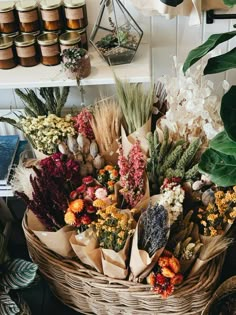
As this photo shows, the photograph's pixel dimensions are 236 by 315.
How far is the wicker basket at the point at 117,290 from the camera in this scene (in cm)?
132

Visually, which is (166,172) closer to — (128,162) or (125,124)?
(128,162)

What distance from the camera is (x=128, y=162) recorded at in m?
1.40

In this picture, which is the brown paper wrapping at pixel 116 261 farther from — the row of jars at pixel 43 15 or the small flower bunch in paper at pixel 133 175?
the row of jars at pixel 43 15

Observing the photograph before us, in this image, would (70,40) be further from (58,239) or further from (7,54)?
(58,239)

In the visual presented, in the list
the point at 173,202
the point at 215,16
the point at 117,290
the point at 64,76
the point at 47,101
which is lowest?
the point at 117,290

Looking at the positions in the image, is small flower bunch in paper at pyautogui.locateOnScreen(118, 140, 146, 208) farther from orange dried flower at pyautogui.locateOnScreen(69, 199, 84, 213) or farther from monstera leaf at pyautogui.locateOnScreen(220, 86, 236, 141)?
monstera leaf at pyautogui.locateOnScreen(220, 86, 236, 141)

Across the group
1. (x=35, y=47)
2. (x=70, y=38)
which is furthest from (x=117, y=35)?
(x=35, y=47)

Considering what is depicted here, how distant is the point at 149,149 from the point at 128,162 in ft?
0.27

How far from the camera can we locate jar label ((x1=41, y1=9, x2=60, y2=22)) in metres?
1.50

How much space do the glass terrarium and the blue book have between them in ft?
1.54

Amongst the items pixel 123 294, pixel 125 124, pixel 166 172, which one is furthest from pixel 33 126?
pixel 123 294

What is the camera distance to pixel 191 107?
1374mm

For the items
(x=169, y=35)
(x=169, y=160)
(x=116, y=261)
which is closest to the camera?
(x=116, y=261)

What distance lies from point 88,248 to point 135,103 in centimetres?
44
